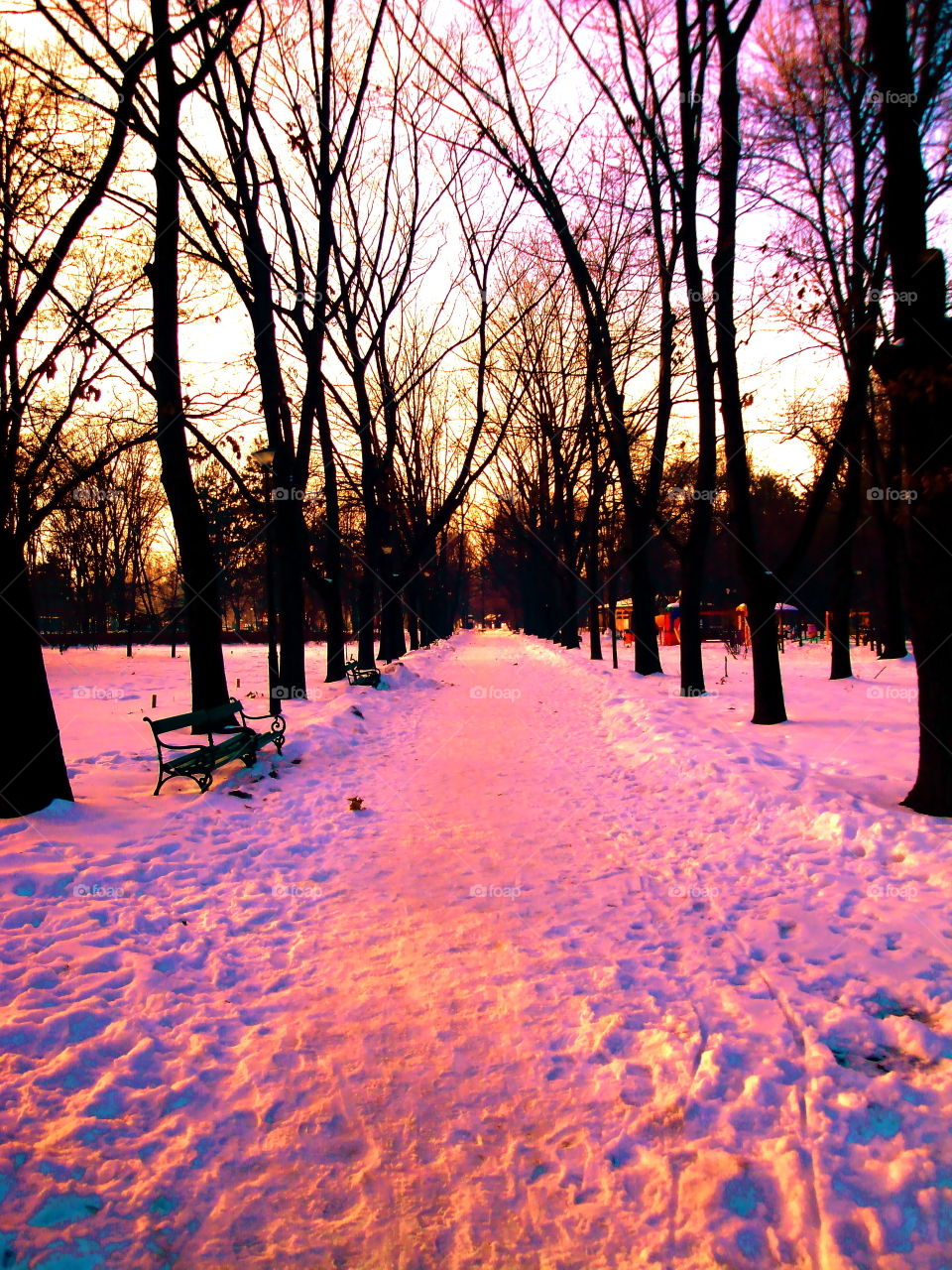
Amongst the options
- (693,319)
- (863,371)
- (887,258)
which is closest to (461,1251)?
(887,258)

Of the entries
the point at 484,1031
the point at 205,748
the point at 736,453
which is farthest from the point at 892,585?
the point at 484,1031

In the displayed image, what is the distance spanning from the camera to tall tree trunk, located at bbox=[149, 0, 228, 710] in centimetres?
912

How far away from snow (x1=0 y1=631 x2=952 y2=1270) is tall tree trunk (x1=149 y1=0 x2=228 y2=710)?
375 cm

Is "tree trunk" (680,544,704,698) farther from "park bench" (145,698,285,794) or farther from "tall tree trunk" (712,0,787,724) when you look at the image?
"park bench" (145,698,285,794)

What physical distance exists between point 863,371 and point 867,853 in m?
6.21

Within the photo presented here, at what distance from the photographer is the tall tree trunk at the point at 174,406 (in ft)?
29.9

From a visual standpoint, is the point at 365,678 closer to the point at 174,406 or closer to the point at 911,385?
the point at 174,406

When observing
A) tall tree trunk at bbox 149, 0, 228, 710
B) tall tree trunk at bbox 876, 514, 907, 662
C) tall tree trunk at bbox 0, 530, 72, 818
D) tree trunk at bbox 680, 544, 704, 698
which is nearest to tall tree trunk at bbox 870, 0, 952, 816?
tall tree trunk at bbox 0, 530, 72, 818

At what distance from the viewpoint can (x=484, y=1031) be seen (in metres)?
3.33

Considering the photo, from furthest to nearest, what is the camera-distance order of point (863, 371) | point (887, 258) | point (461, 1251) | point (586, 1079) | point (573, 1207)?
point (863, 371), point (887, 258), point (586, 1079), point (573, 1207), point (461, 1251)

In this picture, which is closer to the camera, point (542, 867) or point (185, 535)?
point (542, 867)

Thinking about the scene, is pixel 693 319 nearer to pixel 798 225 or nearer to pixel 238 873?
pixel 798 225

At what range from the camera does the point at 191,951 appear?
4184 mm

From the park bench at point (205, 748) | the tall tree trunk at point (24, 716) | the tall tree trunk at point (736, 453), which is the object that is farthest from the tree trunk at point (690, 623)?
the tall tree trunk at point (24, 716)
